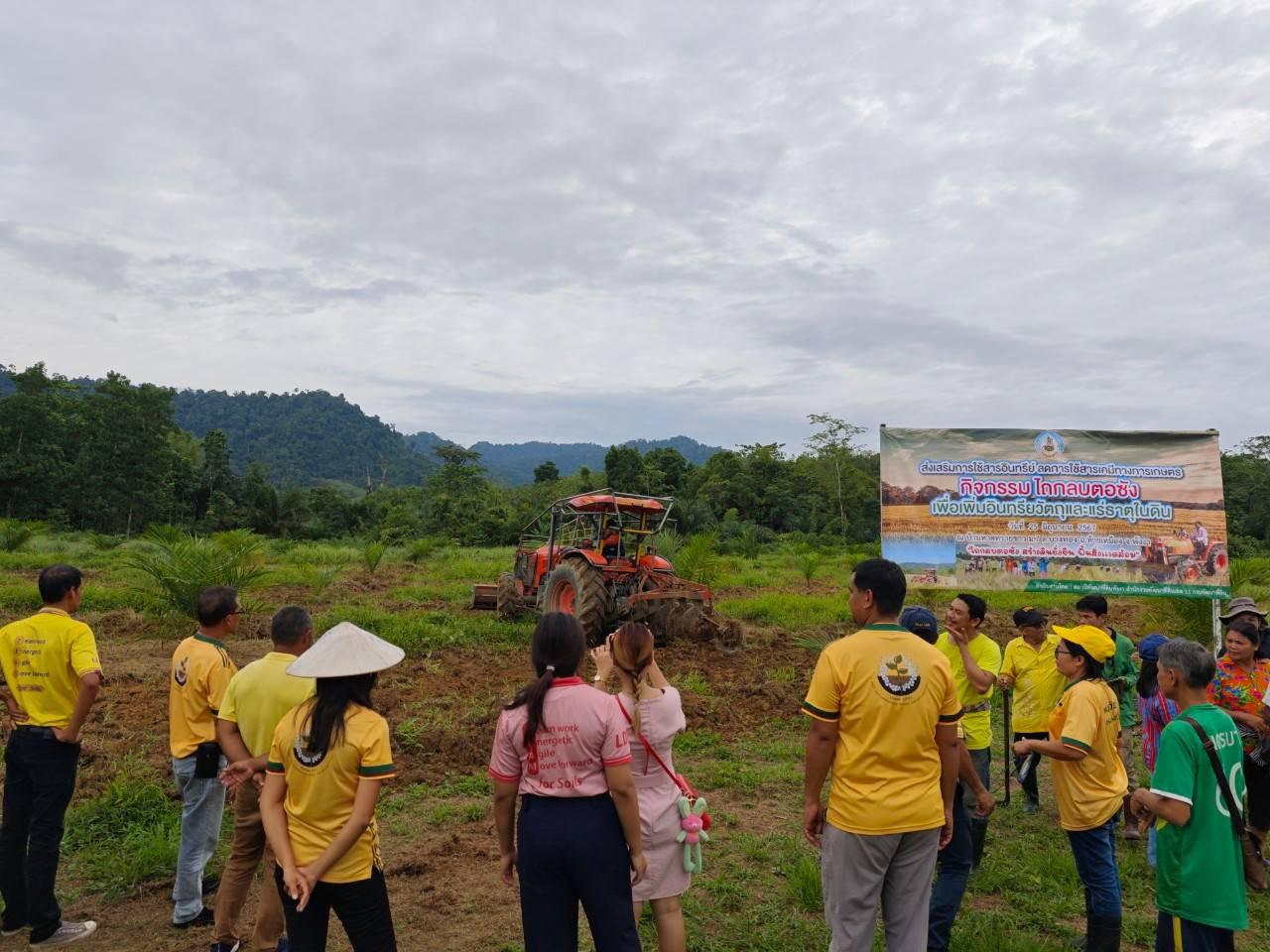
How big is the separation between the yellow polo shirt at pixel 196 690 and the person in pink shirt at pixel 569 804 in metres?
1.67

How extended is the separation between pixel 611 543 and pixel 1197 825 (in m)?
8.17

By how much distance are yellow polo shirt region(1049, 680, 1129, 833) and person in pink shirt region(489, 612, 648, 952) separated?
6.27 feet

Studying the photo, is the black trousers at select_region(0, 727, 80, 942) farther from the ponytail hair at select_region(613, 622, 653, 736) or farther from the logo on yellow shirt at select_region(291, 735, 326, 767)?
the ponytail hair at select_region(613, 622, 653, 736)

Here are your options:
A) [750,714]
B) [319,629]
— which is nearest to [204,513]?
[319,629]

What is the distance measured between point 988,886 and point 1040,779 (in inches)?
88.7

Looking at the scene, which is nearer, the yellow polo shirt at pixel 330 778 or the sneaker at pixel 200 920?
the yellow polo shirt at pixel 330 778

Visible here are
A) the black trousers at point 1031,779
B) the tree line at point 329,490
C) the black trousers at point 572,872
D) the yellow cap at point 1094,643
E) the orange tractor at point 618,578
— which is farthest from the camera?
the tree line at point 329,490

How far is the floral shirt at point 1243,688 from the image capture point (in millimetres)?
4379

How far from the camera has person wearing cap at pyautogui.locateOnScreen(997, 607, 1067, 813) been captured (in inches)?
186

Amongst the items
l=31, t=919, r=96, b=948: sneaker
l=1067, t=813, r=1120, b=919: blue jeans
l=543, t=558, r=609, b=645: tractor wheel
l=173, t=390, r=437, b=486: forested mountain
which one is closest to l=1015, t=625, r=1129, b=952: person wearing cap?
l=1067, t=813, r=1120, b=919: blue jeans

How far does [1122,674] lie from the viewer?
15.6ft

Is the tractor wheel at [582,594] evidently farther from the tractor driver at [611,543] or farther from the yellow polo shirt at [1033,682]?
the yellow polo shirt at [1033,682]

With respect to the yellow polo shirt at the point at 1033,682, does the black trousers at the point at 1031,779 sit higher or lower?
lower

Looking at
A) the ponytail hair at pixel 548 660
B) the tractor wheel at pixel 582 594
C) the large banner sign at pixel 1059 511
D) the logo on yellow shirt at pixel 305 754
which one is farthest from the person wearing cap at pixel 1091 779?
the tractor wheel at pixel 582 594
